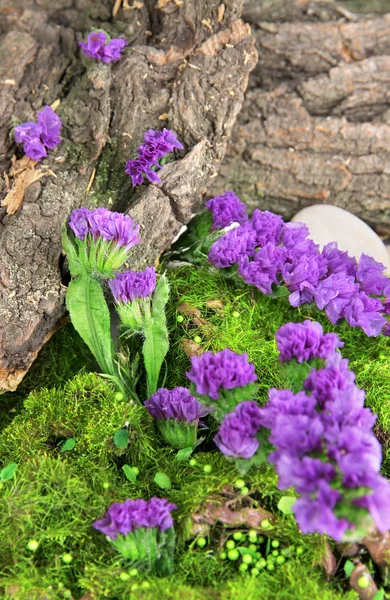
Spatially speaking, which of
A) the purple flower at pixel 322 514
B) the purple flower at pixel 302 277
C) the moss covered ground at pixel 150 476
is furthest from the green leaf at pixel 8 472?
the purple flower at pixel 302 277

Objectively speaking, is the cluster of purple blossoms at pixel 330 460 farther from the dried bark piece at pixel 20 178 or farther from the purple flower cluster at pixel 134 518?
the dried bark piece at pixel 20 178

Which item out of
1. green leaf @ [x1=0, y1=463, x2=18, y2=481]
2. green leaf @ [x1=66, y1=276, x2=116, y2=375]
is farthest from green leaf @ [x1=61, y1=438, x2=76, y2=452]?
green leaf @ [x1=66, y1=276, x2=116, y2=375]

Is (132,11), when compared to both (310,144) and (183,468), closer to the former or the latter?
(310,144)

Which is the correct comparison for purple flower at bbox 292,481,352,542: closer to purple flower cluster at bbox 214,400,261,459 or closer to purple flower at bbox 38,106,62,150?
purple flower cluster at bbox 214,400,261,459

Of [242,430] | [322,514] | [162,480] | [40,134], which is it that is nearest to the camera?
[322,514]

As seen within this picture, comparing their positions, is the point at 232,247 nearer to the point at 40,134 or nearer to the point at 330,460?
the point at 40,134

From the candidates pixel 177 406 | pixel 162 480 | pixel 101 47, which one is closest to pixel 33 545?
pixel 162 480
